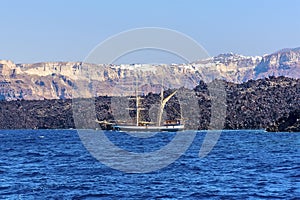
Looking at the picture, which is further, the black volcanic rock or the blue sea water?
the black volcanic rock

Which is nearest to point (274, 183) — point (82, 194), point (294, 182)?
point (294, 182)

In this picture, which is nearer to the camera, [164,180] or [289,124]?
[164,180]

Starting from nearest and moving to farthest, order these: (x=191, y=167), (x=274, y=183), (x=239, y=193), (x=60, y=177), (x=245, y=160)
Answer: (x=239, y=193) → (x=274, y=183) → (x=60, y=177) → (x=191, y=167) → (x=245, y=160)

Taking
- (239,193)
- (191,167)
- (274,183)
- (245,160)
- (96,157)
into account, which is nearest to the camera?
(239,193)

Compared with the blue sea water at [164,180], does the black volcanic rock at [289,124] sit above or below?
above

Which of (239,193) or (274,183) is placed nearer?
(239,193)

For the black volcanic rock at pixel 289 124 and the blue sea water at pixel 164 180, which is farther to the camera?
the black volcanic rock at pixel 289 124

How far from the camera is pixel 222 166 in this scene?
7025 cm

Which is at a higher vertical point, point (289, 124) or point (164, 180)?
point (289, 124)

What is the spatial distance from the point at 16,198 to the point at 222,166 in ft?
85.0

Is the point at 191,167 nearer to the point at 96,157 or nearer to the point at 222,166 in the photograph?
the point at 222,166

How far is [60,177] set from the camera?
203 feet

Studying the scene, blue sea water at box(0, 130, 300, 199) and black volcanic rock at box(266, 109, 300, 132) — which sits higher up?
black volcanic rock at box(266, 109, 300, 132)

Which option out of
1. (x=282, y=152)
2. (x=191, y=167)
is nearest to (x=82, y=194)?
(x=191, y=167)
